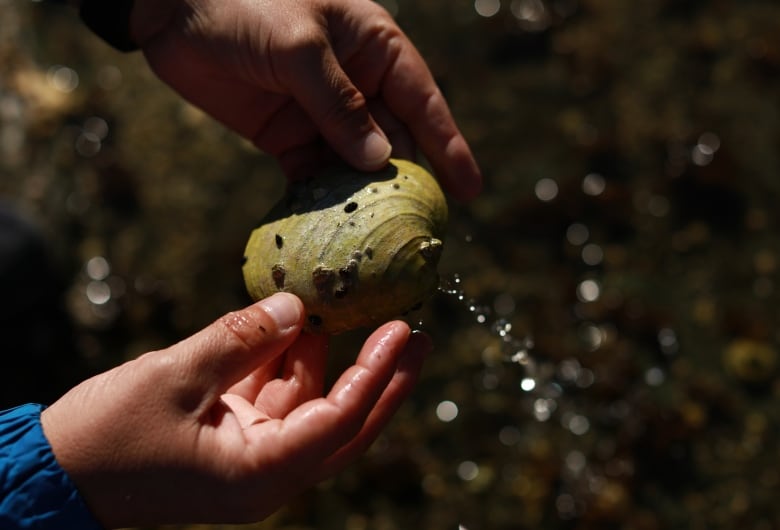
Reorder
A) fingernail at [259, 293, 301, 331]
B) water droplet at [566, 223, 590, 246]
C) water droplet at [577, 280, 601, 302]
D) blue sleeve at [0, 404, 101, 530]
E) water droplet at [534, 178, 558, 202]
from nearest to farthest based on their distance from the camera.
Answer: blue sleeve at [0, 404, 101, 530]
fingernail at [259, 293, 301, 331]
water droplet at [577, 280, 601, 302]
water droplet at [566, 223, 590, 246]
water droplet at [534, 178, 558, 202]

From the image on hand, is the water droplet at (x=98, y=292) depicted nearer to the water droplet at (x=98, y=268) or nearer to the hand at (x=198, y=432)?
the water droplet at (x=98, y=268)

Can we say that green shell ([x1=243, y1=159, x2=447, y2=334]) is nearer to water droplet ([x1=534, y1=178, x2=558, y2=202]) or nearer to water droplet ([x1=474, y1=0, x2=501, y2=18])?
water droplet ([x1=534, y1=178, x2=558, y2=202])

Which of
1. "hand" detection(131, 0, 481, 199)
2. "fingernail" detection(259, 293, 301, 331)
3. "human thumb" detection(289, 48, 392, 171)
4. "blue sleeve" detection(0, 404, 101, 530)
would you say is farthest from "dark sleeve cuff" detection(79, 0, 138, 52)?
"blue sleeve" detection(0, 404, 101, 530)

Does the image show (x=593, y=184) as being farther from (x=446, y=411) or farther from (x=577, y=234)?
(x=446, y=411)

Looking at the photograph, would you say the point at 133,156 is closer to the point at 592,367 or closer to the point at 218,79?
the point at 218,79

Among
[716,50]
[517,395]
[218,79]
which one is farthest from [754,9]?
[218,79]

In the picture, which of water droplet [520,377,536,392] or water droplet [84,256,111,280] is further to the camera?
water droplet [84,256,111,280]

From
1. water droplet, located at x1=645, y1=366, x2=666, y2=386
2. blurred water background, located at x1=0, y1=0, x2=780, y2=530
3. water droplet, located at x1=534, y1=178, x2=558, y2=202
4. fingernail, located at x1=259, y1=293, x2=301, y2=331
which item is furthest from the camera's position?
water droplet, located at x1=534, y1=178, x2=558, y2=202
